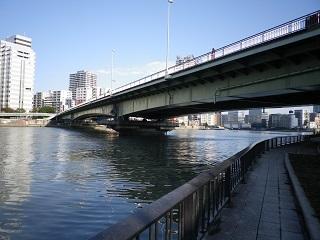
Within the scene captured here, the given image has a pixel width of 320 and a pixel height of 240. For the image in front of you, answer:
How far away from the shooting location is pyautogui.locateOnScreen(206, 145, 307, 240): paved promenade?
25.7ft

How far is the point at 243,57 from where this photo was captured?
3139 cm

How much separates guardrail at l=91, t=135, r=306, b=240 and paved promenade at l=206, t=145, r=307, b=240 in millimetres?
383

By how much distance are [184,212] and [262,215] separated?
170 inches

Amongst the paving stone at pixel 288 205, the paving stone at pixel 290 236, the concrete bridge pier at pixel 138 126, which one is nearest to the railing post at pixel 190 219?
the paving stone at pixel 290 236

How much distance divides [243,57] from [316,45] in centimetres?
712

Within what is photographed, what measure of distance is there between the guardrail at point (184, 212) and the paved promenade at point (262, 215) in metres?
0.38

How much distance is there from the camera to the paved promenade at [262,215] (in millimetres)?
7824

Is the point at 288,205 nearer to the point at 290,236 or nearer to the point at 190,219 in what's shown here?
the point at 290,236

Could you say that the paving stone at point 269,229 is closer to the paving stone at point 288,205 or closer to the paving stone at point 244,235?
the paving stone at point 244,235

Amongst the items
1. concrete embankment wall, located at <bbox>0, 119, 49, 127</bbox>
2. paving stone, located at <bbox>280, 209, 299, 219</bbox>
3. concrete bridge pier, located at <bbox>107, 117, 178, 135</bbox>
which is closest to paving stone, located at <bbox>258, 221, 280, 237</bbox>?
paving stone, located at <bbox>280, 209, 299, 219</bbox>

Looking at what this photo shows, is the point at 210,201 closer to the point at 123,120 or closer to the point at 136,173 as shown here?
the point at 136,173

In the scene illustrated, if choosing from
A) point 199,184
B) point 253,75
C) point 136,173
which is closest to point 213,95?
point 253,75

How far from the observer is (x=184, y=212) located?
5.92m

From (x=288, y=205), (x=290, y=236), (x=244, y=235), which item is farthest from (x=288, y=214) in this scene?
(x=244, y=235)
